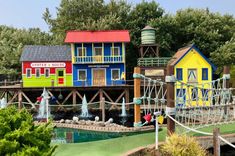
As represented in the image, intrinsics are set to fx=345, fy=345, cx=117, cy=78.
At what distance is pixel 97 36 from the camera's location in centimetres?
3272

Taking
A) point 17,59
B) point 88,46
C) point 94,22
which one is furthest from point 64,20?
point 88,46

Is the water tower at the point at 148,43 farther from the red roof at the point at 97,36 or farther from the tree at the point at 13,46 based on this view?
the tree at the point at 13,46

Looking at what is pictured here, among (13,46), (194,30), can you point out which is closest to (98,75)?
(194,30)

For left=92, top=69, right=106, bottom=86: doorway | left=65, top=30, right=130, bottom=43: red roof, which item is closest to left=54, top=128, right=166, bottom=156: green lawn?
left=92, top=69, right=106, bottom=86: doorway

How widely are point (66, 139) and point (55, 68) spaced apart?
16926mm

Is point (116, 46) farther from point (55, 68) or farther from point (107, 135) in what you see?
point (107, 135)

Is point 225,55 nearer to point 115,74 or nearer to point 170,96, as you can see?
point 115,74

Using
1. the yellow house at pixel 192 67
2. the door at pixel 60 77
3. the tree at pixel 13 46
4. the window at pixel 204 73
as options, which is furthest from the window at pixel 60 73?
the window at pixel 204 73

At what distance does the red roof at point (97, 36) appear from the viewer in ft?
105

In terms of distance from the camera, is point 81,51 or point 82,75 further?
point 82,75

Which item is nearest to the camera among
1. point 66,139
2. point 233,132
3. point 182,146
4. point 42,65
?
point 182,146

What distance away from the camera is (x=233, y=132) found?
14.4m

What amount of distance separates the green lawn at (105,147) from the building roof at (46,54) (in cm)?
2076

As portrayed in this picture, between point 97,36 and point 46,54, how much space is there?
16.9 feet
